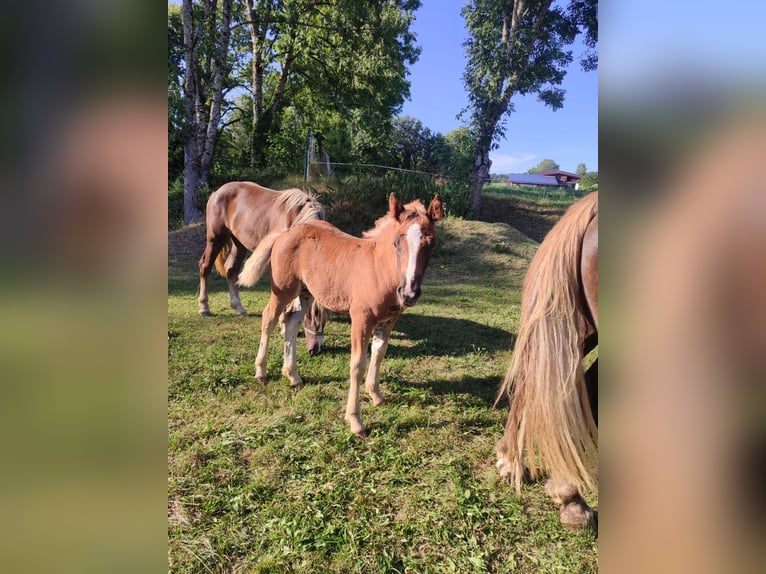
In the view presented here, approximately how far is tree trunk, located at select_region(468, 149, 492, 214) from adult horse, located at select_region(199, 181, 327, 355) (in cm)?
770

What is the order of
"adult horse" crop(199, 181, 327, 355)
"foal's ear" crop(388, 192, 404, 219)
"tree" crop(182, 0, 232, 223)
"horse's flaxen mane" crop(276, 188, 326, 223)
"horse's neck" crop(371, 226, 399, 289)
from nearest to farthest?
"foal's ear" crop(388, 192, 404, 219)
"horse's neck" crop(371, 226, 399, 289)
"horse's flaxen mane" crop(276, 188, 326, 223)
"adult horse" crop(199, 181, 327, 355)
"tree" crop(182, 0, 232, 223)

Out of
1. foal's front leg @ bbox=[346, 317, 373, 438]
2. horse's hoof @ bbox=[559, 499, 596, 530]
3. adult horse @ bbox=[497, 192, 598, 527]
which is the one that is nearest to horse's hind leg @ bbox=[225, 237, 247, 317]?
foal's front leg @ bbox=[346, 317, 373, 438]

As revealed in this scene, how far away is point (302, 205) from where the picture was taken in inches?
208

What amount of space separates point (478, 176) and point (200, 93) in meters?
7.86

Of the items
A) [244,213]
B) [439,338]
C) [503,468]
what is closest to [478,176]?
[439,338]

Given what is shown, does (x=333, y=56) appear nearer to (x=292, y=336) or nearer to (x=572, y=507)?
(x=292, y=336)

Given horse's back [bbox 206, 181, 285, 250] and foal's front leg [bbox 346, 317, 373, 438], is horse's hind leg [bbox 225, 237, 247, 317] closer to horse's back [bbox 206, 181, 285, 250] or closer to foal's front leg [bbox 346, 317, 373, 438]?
horse's back [bbox 206, 181, 285, 250]

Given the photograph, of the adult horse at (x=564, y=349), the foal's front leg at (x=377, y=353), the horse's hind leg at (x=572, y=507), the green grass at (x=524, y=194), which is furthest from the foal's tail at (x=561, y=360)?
the green grass at (x=524, y=194)

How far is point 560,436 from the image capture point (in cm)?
203

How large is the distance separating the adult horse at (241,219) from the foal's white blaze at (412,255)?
8.16 ft

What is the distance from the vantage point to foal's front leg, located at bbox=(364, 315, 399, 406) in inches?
137

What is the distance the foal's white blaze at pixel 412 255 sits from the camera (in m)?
2.67
